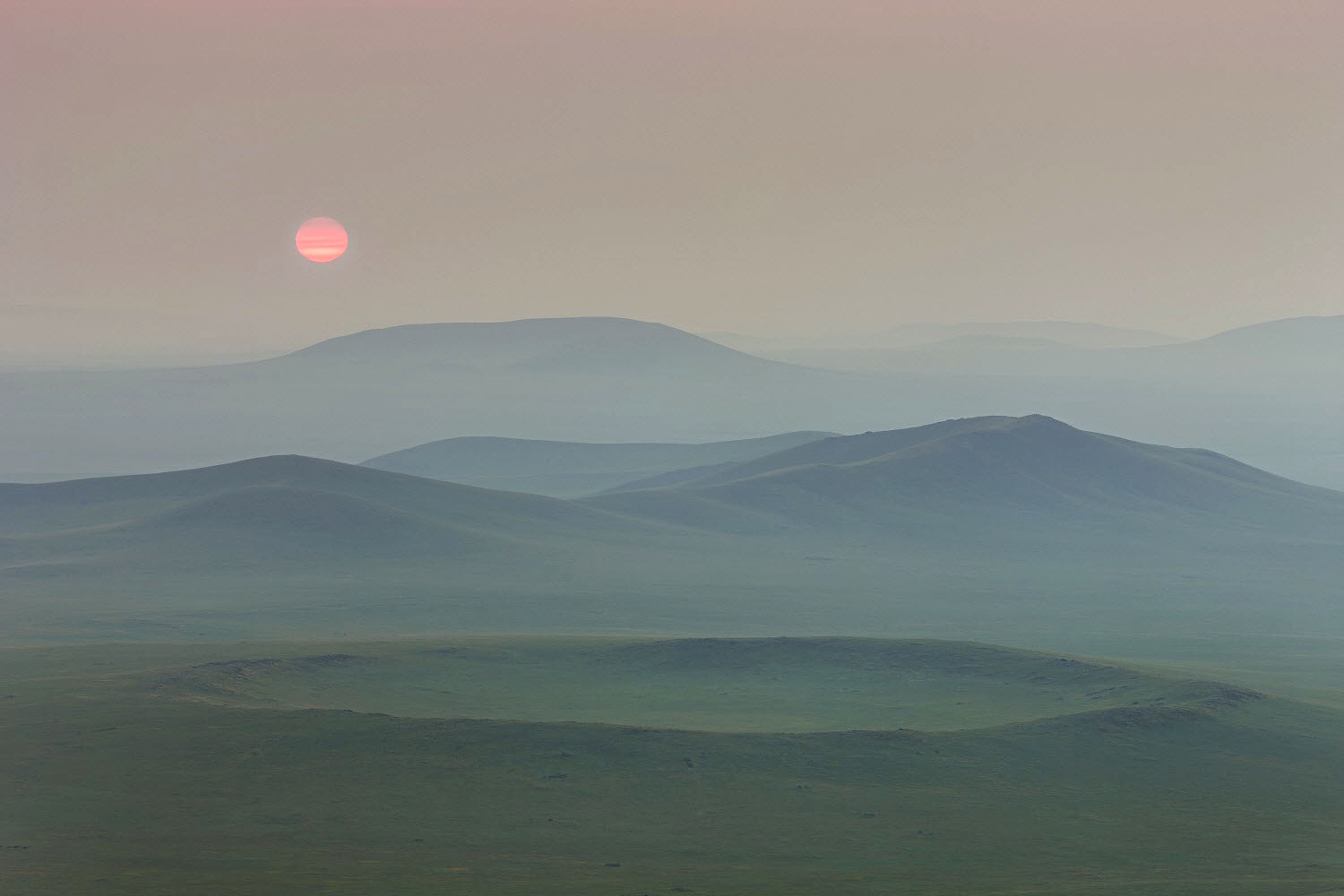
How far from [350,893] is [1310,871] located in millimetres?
34624

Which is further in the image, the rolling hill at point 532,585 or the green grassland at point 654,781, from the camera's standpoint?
the rolling hill at point 532,585

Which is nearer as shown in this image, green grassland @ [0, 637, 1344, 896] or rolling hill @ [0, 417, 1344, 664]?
green grassland @ [0, 637, 1344, 896]

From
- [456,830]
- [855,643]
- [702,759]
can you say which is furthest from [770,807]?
[855,643]

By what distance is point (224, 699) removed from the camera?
8325 cm

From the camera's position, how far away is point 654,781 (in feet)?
227

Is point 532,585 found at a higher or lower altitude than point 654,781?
higher

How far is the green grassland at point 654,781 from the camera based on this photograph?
181 ft

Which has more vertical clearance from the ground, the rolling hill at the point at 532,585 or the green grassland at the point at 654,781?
the rolling hill at the point at 532,585

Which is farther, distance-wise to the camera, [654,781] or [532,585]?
[532,585]

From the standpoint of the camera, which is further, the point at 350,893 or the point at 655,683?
the point at 655,683

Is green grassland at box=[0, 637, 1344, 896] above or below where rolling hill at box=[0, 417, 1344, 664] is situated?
below

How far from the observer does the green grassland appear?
55250 millimetres

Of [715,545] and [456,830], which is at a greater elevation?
[715,545]

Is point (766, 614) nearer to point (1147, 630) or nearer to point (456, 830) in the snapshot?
point (1147, 630)
